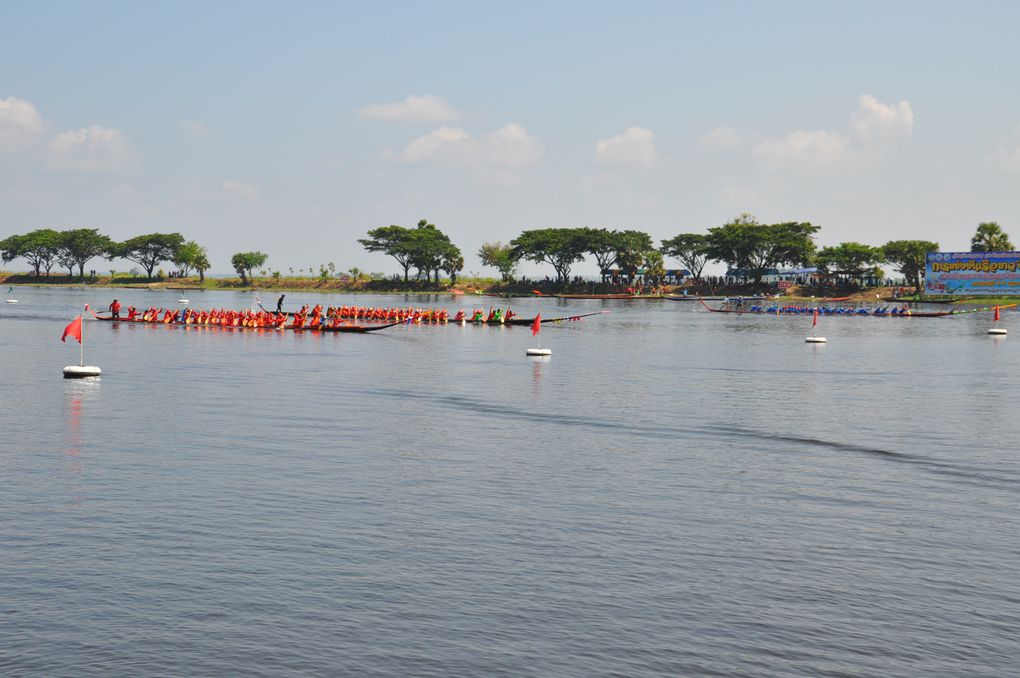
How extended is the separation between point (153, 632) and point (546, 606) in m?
6.97

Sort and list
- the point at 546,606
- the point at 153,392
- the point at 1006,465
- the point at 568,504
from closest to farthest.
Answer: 1. the point at 546,606
2. the point at 568,504
3. the point at 1006,465
4. the point at 153,392

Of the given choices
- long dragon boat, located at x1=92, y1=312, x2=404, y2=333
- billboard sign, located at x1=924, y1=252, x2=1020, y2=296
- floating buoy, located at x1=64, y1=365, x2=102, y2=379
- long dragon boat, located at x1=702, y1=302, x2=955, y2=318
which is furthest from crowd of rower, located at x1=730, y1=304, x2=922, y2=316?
floating buoy, located at x1=64, y1=365, x2=102, y2=379

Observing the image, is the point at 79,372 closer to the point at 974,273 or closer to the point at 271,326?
the point at 271,326

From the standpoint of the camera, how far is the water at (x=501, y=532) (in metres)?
17.4

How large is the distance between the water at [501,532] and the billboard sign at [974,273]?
143 m

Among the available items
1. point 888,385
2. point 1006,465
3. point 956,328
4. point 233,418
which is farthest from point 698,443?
point 956,328

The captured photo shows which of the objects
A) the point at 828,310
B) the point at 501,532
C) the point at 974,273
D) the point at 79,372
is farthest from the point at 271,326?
the point at 974,273

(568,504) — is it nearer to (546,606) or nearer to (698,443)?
(546,606)

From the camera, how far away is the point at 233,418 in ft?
137

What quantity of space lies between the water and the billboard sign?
14344 centimetres

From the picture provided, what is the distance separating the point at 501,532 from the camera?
24.2m

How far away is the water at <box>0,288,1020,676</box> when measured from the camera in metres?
17.4

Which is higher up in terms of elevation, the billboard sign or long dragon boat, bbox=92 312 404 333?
the billboard sign

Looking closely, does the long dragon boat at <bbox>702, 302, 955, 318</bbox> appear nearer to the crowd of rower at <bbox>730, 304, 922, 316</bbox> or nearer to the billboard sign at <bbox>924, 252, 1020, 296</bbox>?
the crowd of rower at <bbox>730, 304, 922, 316</bbox>
